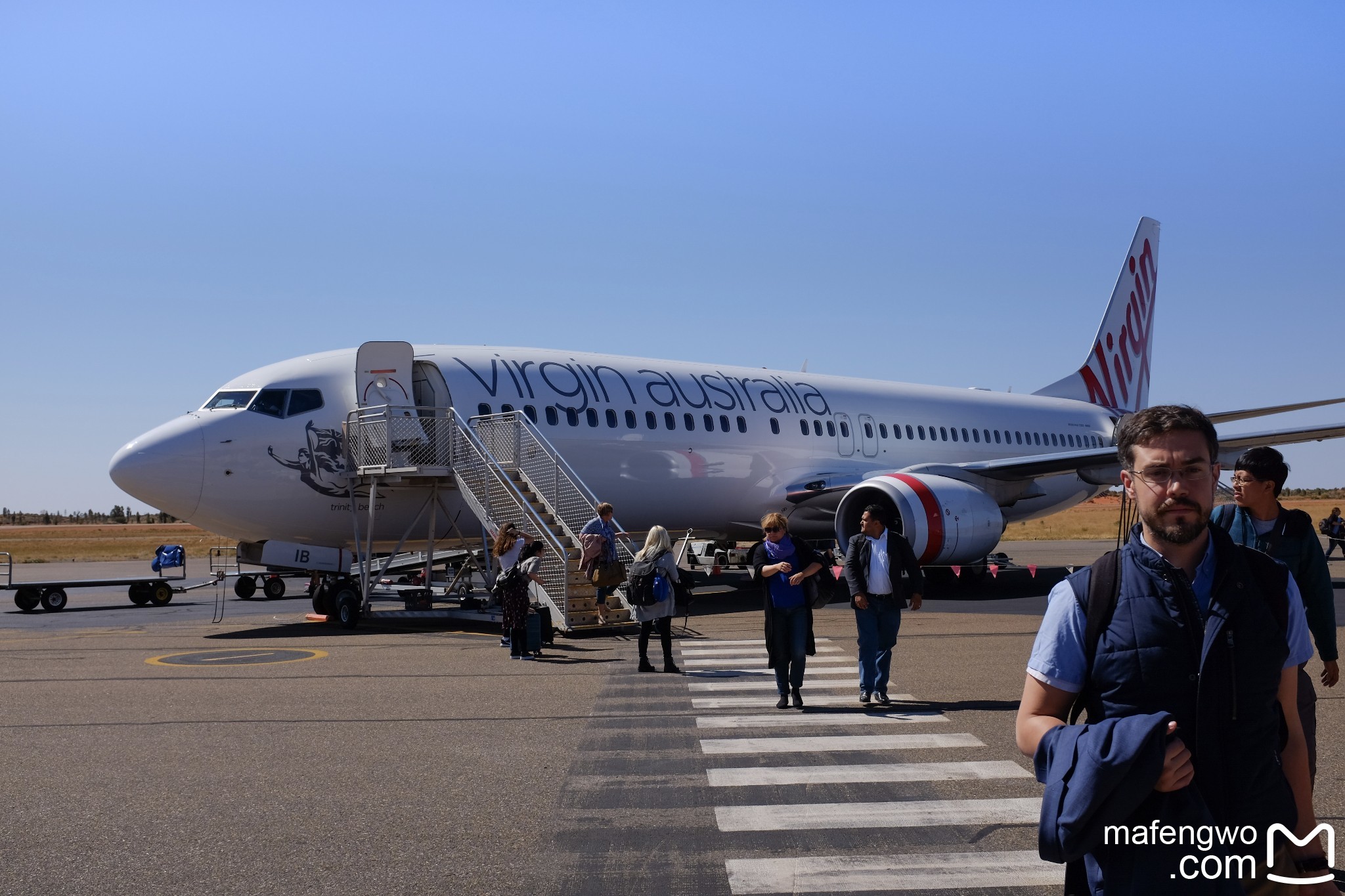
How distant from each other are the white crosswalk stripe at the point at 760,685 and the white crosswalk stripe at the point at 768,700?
0.91 feet

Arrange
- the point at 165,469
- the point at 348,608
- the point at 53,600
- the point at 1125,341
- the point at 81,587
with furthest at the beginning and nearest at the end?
1. the point at 1125,341
2. the point at 81,587
3. the point at 53,600
4. the point at 348,608
5. the point at 165,469

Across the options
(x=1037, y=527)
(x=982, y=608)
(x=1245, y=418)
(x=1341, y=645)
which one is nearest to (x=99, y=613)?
(x=982, y=608)

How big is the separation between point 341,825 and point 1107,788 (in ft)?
13.7

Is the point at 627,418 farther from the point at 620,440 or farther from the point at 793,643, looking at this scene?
the point at 793,643

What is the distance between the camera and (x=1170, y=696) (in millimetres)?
2828

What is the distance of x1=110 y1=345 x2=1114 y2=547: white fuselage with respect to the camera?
1587cm

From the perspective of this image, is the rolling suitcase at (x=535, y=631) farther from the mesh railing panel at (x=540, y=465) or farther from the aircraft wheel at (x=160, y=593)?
the aircraft wheel at (x=160, y=593)

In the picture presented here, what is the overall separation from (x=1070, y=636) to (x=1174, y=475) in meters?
0.48

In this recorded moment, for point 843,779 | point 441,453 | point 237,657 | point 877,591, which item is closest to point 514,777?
point 843,779

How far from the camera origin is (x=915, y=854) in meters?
5.31

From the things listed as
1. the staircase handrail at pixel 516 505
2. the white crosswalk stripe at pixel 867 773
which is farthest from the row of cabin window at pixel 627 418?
the white crosswalk stripe at pixel 867 773

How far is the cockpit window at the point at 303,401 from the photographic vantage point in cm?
1659

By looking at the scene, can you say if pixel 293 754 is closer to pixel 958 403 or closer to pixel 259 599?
pixel 259 599

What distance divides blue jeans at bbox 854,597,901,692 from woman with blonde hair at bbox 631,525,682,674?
2337 mm
